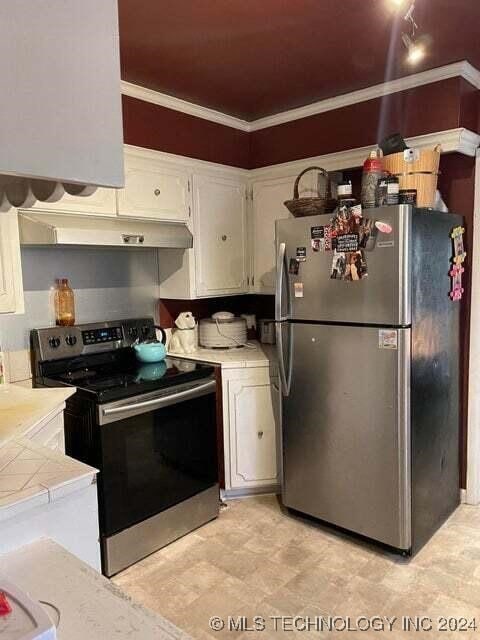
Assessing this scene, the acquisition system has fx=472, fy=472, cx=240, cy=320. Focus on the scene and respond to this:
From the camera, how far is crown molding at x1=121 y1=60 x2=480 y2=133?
242 centimetres

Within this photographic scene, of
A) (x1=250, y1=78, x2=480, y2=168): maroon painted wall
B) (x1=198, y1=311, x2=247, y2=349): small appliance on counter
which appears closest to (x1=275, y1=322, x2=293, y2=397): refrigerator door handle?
(x1=198, y1=311, x2=247, y2=349): small appliance on counter

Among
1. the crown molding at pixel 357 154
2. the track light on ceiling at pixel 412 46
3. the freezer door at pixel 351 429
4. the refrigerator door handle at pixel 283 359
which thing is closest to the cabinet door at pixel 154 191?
the crown molding at pixel 357 154

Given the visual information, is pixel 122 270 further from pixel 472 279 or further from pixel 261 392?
pixel 472 279

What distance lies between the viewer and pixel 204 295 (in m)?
2.97

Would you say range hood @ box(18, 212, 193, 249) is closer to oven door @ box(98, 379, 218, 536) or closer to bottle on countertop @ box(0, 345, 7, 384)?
bottle on countertop @ box(0, 345, 7, 384)

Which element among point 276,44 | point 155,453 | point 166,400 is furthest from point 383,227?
point 155,453

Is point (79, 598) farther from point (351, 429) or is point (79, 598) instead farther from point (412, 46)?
point (412, 46)

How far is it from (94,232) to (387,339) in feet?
4.82

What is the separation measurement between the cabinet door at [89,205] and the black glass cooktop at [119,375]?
81 centimetres

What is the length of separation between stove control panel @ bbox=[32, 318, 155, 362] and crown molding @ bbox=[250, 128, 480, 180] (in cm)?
127

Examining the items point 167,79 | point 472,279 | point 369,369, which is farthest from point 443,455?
point 167,79

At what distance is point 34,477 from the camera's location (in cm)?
118

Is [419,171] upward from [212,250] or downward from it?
upward

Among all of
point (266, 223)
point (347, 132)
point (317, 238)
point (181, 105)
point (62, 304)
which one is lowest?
point (62, 304)
